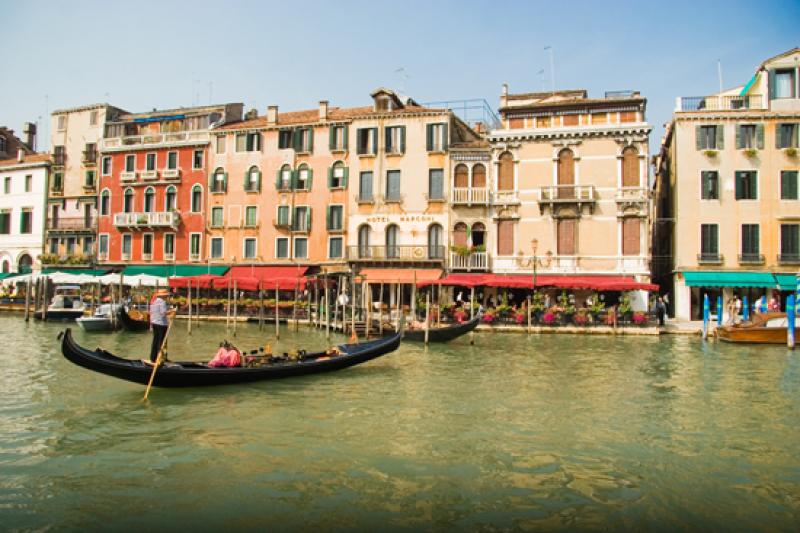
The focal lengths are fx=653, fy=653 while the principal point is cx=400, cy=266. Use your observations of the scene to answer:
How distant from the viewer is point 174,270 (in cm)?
3244

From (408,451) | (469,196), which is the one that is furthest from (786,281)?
(408,451)

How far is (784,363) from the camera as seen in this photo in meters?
16.0

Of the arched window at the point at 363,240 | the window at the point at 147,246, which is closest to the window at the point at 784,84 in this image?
the arched window at the point at 363,240

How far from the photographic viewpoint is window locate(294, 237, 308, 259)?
100 feet

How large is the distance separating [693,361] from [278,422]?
11.4m

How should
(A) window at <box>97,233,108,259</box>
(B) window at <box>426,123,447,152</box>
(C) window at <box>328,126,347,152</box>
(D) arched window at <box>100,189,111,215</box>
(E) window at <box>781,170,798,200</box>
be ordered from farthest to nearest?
(D) arched window at <box>100,189,111,215</box> < (A) window at <box>97,233,108,259</box> < (C) window at <box>328,126,347,152</box> < (B) window at <box>426,123,447,152</box> < (E) window at <box>781,170,798,200</box>

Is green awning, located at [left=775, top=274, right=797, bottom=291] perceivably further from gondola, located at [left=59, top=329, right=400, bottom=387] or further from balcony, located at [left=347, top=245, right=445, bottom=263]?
gondola, located at [left=59, top=329, right=400, bottom=387]

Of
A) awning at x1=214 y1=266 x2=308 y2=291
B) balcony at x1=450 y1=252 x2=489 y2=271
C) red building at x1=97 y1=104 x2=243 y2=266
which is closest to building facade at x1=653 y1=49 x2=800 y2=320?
balcony at x1=450 y1=252 x2=489 y2=271

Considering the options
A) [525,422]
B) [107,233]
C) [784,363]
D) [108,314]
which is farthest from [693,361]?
[107,233]

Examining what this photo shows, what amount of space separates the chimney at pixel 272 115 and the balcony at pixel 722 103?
1786cm

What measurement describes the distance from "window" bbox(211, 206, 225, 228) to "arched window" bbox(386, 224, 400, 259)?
29.2 feet

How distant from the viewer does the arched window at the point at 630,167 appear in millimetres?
25188

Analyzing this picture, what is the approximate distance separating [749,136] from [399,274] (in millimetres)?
14543

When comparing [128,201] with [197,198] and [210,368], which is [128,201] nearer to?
[197,198]
